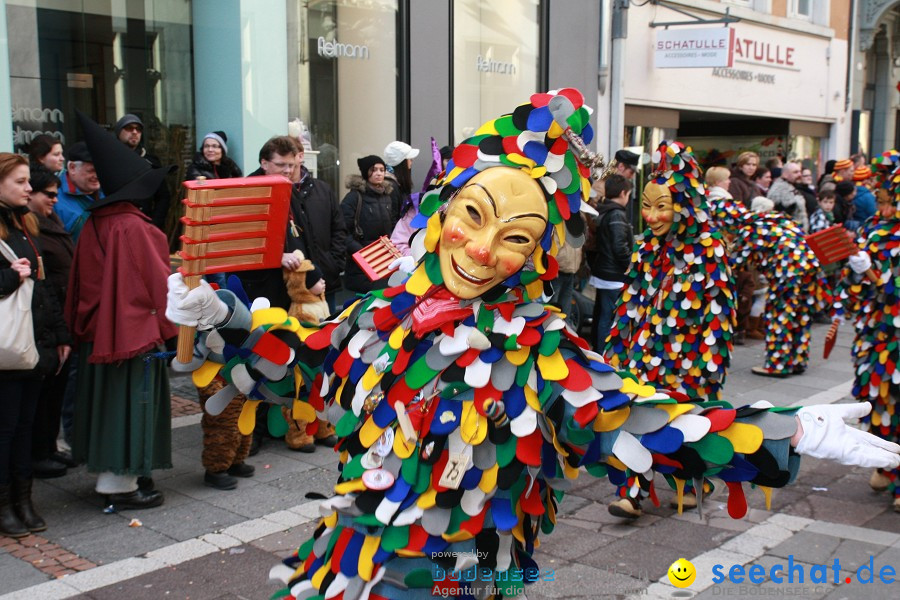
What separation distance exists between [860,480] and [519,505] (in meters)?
4.14

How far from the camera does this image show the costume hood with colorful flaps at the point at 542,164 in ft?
8.59

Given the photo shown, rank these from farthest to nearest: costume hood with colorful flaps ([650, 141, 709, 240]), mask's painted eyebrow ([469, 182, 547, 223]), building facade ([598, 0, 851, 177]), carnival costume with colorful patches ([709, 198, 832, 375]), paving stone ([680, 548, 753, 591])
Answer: building facade ([598, 0, 851, 177]) → carnival costume with colorful patches ([709, 198, 832, 375]) → costume hood with colorful flaps ([650, 141, 709, 240]) → paving stone ([680, 548, 753, 591]) → mask's painted eyebrow ([469, 182, 547, 223])

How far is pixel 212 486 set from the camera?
539cm

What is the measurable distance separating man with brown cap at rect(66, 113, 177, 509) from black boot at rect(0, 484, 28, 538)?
0.43m

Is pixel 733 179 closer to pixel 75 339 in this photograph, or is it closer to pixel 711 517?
pixel 711 517

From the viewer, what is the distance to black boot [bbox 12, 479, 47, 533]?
465 cm

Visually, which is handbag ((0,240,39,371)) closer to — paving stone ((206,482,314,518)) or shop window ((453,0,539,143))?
paving stone ((206,482,314,518))

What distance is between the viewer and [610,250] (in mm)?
8047

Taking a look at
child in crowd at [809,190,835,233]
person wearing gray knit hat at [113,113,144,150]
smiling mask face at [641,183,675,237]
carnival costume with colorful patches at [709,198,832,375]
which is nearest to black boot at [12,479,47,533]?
person wearing gray knit hat at [113,113,144,150]

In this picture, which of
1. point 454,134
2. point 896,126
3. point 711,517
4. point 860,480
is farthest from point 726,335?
point 896,126

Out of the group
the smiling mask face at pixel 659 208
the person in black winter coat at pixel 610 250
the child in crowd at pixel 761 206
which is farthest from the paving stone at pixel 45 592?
the child in crowd at pixel 761 206

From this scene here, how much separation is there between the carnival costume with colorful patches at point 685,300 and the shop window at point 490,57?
17.2ft

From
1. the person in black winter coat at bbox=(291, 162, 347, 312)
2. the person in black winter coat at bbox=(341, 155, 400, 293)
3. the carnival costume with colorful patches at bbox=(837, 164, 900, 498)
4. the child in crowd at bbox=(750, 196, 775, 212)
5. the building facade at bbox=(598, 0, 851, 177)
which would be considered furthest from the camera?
the building facade at bbox=(598, 0, 851, 177)

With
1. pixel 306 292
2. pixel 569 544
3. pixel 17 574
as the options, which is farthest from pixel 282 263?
pixel 569 544
